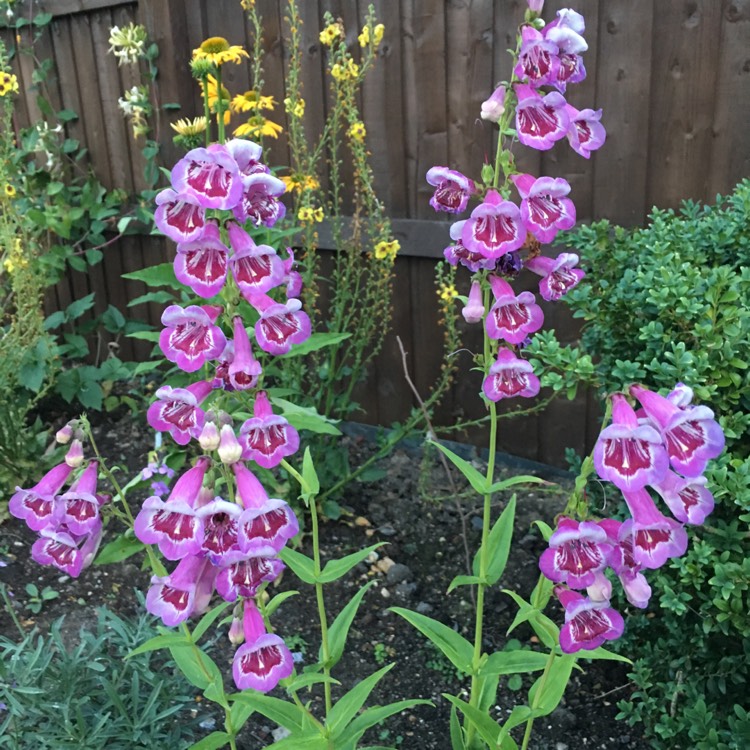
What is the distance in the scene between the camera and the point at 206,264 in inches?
55.4

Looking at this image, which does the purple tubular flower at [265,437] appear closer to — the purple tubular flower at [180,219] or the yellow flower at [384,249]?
the purple tubular flower at [180,219]

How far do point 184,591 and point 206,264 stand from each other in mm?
569

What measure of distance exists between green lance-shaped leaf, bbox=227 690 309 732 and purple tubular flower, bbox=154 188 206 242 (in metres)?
0.92

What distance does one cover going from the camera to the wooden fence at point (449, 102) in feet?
9.94

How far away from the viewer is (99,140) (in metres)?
5.01

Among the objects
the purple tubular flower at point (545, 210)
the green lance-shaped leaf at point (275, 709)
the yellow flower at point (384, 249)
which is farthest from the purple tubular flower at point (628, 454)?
the yellow flower at point (384, 249)

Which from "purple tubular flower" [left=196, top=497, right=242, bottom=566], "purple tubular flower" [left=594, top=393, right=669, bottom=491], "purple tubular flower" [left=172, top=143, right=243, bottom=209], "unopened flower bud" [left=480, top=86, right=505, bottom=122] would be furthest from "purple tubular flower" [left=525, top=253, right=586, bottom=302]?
"purple tubular flower" [left=196, top=497, right=242, bottom=566]

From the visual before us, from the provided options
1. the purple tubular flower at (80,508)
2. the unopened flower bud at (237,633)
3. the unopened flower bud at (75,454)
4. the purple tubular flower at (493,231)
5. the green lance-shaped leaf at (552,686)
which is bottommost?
the green lance-shaped leaf at (552,686)

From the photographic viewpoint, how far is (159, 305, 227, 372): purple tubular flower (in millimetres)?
1424

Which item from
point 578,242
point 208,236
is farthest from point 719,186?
point 208,236

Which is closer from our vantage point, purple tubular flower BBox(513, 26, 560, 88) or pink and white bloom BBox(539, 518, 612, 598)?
pink and white bloom BBox(539, 518, 612, 598)

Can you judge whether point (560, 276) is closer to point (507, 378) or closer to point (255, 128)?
point (507, 378)

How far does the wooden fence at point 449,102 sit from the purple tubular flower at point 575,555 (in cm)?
225

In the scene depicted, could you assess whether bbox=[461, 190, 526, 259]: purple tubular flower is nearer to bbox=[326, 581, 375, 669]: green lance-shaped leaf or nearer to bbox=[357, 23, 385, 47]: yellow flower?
bbox=[326, 581, 375, 669]: green lance-shaped leaf
